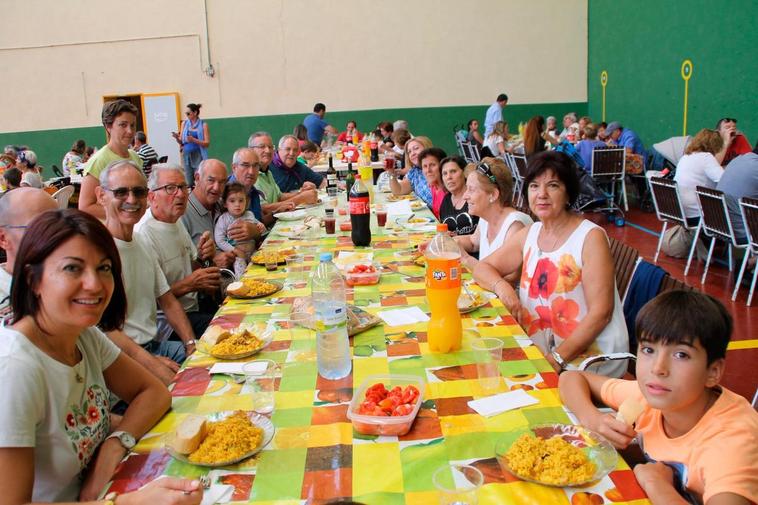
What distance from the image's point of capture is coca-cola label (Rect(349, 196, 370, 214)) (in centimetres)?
358

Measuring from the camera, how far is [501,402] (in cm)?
166

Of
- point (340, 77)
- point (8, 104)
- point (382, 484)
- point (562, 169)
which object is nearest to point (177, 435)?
point (382, 484)

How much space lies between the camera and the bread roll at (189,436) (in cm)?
143

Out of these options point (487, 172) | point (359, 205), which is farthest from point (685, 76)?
point (359, 205)

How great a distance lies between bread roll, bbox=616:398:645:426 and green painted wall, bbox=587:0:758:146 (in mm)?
7515

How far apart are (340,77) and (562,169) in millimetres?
11739

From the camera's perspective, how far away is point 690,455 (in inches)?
57.4

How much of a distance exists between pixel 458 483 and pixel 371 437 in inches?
11.3

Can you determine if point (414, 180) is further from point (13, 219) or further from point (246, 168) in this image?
point (13, 219)

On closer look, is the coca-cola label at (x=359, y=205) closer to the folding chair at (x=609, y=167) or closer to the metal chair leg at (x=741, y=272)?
the metal chair leg at (x=741, y=272)

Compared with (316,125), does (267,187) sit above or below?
below

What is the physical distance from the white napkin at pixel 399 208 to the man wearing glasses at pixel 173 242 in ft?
5.94

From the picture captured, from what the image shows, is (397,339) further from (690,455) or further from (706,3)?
(706,3)

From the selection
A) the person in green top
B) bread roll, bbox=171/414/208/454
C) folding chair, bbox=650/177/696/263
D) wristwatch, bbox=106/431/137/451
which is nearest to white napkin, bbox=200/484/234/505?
bread roll, bbox=171/414/208/454
